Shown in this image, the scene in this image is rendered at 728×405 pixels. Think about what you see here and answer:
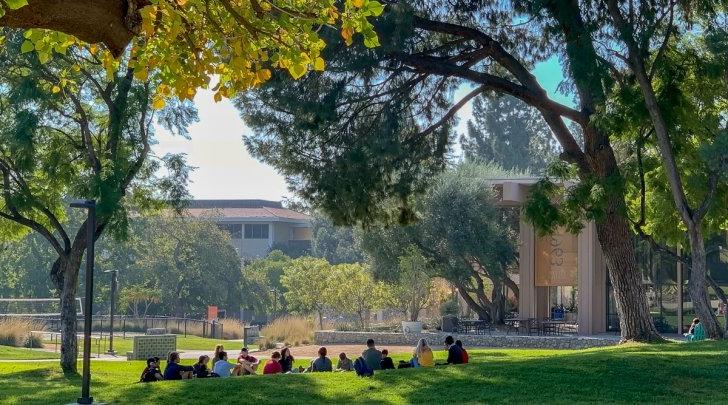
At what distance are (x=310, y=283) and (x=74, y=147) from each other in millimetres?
28102

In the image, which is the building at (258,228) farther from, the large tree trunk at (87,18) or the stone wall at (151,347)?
the large tree trunk at (87,18)

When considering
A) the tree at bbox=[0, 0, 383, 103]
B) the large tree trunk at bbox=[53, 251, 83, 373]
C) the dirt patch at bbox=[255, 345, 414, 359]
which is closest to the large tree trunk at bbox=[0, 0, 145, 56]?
the tree at bbox=[0, 0, 383, 103]

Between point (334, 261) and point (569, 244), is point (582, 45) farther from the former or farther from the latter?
point (334, 261)

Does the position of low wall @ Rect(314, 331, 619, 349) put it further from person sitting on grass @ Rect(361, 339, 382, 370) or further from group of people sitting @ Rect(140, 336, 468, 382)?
person sitting on grass @ Rect(361, 339, 382, 370)

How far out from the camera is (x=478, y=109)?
96.2 meters

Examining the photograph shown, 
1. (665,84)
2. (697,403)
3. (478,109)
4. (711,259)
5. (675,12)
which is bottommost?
(697,403)

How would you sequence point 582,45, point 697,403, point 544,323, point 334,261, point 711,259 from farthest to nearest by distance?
point 334,261 < point 544,323 < point 711,259 < point 582,45 < point 697,403

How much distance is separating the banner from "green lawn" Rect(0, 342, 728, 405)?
24.7 m

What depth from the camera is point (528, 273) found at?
43.7m

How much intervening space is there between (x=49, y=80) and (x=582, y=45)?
11.5 meters

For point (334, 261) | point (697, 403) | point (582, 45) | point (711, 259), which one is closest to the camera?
point (697, 403)

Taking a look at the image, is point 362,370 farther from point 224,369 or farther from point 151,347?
point 151,347

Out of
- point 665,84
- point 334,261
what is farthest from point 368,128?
point 334,261

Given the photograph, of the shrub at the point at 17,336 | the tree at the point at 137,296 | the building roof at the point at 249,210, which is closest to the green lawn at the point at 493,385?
the shrub at the point at 17,336
